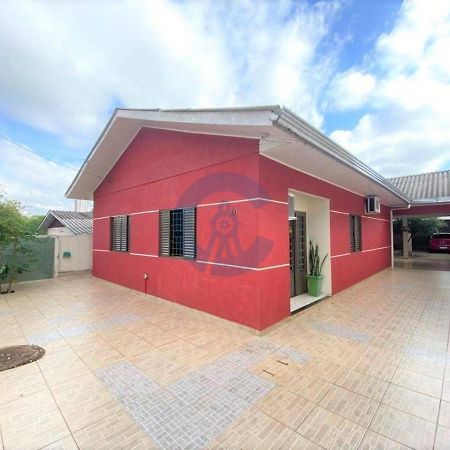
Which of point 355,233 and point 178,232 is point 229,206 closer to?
point 178,232

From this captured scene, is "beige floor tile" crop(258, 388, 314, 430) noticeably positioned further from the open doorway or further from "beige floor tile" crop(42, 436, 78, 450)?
the open doorway

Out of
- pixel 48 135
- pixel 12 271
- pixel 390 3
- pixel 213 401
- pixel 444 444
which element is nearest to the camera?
pixel 444 444

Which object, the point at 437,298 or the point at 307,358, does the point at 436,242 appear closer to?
the point at 437,298

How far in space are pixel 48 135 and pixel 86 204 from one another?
718 inches

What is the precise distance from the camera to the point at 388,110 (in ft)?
32.6

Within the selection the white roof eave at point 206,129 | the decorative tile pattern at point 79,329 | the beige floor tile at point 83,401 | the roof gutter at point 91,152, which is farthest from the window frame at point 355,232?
the roof gutter at point 91,152

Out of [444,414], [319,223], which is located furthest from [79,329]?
[319,223]

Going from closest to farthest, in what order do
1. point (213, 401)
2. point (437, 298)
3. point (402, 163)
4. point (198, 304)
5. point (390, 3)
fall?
point (213, 401) → point (390, 3) → point (198, 304) → point (437, 298) → point (402, 163)

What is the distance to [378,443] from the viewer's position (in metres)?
1.94

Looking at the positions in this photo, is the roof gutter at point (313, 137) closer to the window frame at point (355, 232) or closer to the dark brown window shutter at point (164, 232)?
the window frame at point (355, 232)

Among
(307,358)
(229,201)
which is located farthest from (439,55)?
(307,358)

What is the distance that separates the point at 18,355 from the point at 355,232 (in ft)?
30.0

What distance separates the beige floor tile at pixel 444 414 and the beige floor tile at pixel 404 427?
Answer: 108mm

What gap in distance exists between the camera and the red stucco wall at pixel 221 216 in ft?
13.8
